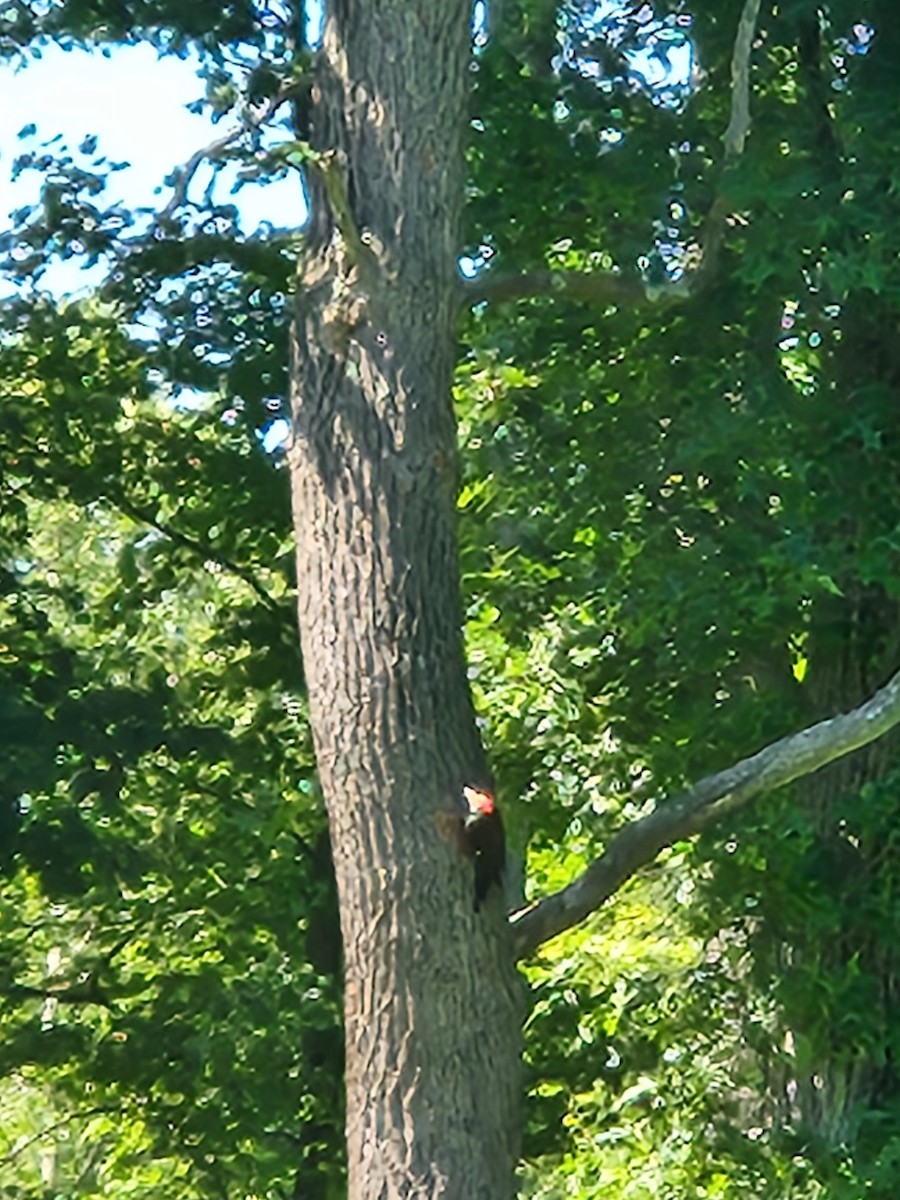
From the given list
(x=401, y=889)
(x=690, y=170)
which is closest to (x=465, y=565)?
(x=690, y=170)

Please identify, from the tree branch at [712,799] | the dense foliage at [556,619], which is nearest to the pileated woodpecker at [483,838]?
the tree branch at [712,799]

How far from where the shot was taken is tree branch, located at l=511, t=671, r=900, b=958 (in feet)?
22.6

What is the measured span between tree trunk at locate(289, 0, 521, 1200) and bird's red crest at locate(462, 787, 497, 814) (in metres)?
0.04

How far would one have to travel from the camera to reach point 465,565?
9570mm

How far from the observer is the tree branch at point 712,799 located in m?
6.89

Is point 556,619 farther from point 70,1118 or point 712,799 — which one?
point 70,1118

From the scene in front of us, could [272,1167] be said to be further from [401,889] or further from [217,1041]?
[401,889]

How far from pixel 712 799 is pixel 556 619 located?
246 centimetres

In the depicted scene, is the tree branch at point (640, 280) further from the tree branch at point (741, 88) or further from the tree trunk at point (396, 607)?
the tree trunk at point (396, 607)

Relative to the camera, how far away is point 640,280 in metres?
7.84

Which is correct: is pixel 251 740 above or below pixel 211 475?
below

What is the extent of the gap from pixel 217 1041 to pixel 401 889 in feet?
8.64

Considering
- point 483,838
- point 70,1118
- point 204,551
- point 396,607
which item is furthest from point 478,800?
point 70,1118

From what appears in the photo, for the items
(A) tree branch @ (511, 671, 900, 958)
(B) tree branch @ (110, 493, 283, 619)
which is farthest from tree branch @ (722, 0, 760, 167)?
(B) tree branch @ (110, 493, 283, 619)
